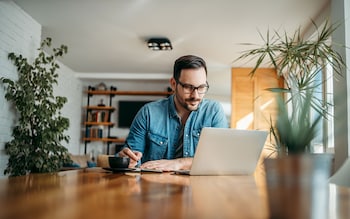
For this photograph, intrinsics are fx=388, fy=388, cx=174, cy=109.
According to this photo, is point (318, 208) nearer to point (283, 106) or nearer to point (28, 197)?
point (283, 106)

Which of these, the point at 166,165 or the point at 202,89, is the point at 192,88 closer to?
the point at 202,89

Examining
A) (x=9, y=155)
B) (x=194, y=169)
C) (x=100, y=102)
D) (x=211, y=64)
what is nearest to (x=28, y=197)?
(x=194, y=169)

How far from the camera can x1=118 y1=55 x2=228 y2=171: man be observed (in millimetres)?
2098

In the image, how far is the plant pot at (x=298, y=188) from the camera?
379mm

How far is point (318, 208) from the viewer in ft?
1.31

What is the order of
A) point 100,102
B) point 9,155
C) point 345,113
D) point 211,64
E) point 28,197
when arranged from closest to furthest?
point 28,197 < point 345,113 < point 9,155 < point 211,64 < point 100,102

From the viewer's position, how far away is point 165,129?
6.93 ft

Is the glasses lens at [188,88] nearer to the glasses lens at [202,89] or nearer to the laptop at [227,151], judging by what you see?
the glasses lens at [202,89]

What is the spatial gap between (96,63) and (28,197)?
6.87 m

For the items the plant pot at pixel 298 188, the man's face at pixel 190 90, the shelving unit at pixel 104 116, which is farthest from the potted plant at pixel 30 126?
the plant pot at pixel 298 188

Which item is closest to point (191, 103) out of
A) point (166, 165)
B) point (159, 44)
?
point (166, 165)

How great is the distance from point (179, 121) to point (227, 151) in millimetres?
628

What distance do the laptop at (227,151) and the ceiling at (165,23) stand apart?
2925 millimetres

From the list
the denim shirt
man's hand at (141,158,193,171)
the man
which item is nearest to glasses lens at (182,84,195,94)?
the man
